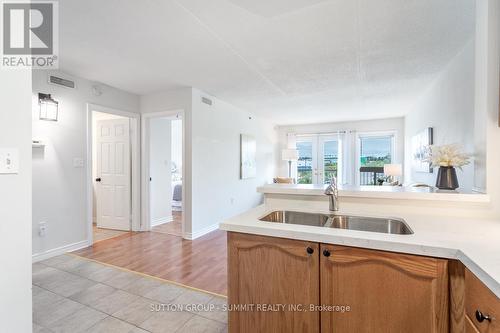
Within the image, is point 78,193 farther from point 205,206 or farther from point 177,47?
point 177,47

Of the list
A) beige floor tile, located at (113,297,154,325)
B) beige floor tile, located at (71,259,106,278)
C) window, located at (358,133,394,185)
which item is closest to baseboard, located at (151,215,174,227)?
beige floor tile, located at (71,259,106,278)

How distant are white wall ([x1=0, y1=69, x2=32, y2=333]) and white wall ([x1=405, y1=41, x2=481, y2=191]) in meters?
3.35

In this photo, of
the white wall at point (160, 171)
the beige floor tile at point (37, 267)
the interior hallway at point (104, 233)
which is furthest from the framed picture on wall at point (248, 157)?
the beige floor tile at point (37, 267)

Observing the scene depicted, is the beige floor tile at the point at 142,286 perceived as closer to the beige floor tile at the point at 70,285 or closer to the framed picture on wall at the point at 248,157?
the beige floor tile at the point at 70,285

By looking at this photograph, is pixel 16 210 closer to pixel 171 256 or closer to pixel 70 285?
pixel 70 285

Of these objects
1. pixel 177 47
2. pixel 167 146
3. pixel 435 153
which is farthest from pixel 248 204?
pixel 435 153

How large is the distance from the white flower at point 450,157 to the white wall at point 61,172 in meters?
4.07

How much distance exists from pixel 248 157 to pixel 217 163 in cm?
129

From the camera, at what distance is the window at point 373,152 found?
21.5ft

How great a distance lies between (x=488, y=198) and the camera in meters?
1.41

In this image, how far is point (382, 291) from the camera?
1085 mm

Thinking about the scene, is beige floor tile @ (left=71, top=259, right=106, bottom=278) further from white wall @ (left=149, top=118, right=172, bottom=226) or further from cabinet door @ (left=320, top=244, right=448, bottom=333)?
cabinet door @ (left=320, top=244, right=448, bottom=333)

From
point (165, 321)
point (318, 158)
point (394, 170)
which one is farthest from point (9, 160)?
point (318, 158)

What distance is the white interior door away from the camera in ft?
14.1
